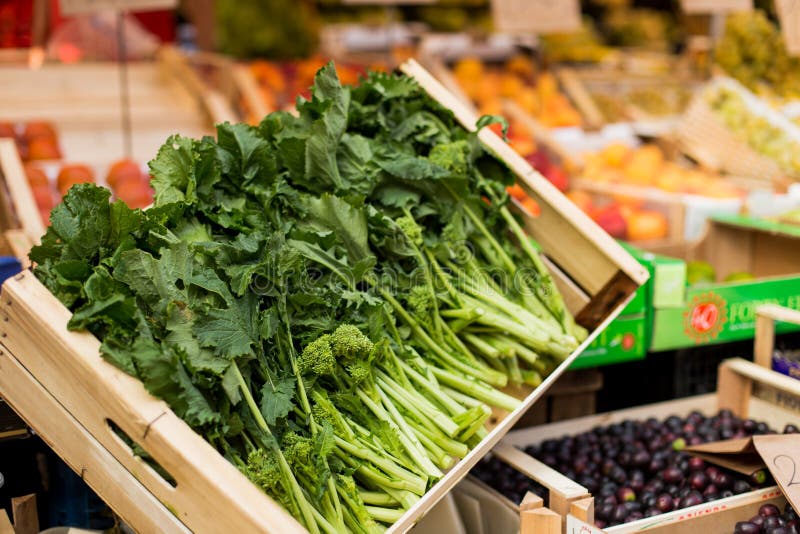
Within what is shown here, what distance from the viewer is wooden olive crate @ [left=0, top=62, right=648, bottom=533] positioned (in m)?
1.48

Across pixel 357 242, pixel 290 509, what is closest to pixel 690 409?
pixel 357 242

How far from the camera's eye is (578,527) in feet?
5.89

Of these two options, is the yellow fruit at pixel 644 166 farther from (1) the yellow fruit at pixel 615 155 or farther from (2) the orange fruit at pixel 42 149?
(2) the orange fruit at pixel 42 149

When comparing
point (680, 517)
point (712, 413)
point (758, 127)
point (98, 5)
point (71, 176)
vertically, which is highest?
point (98, 5)

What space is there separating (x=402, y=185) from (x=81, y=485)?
3.81ft

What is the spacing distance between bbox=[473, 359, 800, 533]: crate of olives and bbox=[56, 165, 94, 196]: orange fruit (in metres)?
1.92

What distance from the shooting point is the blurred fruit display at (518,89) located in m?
5.16

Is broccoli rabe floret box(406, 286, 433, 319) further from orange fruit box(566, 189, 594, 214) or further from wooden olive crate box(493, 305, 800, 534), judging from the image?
orange fruit box(566, 189, 594, 214)

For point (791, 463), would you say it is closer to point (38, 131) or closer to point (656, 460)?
point (656, 460)

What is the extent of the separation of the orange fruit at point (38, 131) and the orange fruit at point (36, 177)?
0.51 metres

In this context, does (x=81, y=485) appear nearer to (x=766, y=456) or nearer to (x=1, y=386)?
(x=1, y=386)

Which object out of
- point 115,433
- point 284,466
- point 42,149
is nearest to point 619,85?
point 42,149

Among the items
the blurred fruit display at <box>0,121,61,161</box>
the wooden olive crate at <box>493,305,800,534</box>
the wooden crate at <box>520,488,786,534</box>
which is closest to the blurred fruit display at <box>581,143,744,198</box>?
the wooden olive crate at <box>493,305,800,534</box>

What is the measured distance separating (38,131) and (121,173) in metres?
0.67
